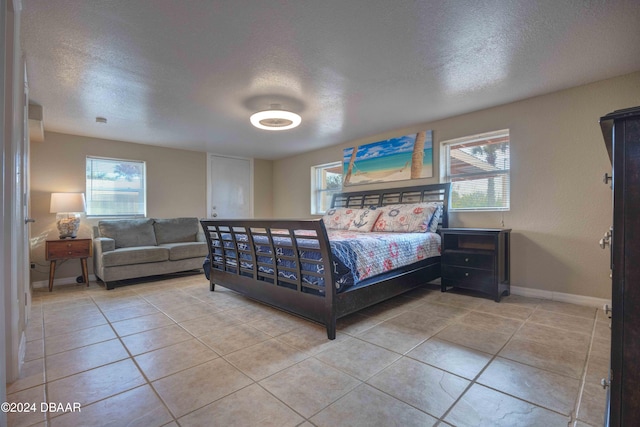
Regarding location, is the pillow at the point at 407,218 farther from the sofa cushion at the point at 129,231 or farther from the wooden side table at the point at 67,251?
the wooden side table at the point at 67,251

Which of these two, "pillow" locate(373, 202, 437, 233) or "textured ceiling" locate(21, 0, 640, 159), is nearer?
"textured ceiling" locate(21, 0, 640, 159)

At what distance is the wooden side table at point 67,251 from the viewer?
12.3ft

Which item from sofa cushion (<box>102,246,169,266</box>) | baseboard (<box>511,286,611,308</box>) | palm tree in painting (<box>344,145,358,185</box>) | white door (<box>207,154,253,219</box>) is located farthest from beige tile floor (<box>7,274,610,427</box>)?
white door (<box>207,154,253,219</box>)

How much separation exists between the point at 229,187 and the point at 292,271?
13.6ft

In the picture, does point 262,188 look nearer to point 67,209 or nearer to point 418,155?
point 67,209

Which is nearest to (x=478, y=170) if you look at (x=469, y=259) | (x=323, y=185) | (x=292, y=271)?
(x=469, y=259)

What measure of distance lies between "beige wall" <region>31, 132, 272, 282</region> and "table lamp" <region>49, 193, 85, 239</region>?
1.15ft

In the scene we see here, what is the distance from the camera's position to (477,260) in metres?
3.23

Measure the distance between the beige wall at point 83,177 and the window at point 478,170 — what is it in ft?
14.5

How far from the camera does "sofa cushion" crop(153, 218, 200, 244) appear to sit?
4.79 meters

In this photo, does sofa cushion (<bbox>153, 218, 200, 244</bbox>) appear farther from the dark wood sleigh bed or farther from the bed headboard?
the bed headboard

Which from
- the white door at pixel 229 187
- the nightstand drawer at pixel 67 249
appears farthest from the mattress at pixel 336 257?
the white door at pixel 229 187

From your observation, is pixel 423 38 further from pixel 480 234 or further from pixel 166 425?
pixel 166 425

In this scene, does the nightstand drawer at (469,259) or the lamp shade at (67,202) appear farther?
the lamp shade at (67,202)
